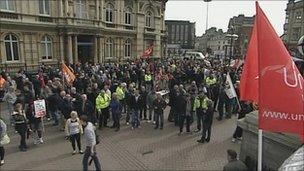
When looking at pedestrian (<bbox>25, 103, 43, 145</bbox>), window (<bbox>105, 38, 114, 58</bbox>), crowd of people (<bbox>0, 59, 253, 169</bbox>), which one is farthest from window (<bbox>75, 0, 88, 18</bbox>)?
pedestrian (<bbox>25, 103, 43, 145</bbox>)

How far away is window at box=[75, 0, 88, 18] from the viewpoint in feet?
91.6

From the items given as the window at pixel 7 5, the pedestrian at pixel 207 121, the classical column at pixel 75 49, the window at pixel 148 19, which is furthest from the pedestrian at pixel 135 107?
the window at pixel 148 19

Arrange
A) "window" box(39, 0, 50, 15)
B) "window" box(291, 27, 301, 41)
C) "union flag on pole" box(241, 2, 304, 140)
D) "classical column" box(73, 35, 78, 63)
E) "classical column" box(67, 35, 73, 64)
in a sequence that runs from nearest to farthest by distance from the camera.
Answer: "union flag on pole" box(241, 2, 304, 140)
"window" box(39, 0, 50, 15)
"classical column" box(67, 35, 73, 64)
"classical column" box(73, 35, 78, 63)
"window" box(291, 27, 301, 41)

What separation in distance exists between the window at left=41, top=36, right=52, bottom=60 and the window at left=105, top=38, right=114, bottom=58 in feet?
23.0

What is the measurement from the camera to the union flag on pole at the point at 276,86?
5.29 m

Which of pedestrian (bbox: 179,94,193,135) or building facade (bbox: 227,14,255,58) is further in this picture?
building facade (bbox: 227,14,255,58)

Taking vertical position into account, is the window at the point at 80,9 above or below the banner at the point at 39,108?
above

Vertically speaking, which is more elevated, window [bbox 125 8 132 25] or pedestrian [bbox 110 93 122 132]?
window [bbox 125 8 132 25]

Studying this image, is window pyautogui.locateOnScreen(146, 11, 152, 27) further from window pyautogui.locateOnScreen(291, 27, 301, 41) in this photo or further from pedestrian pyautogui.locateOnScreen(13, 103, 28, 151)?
window pyautogui.locateOnScreen(291, 27, 301, 41)

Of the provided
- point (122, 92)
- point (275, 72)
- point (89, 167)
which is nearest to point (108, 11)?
point (122, 92)

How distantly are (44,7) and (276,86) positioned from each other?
78.5 ft

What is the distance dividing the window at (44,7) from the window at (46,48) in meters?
2.16

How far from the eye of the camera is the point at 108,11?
31.9 metres

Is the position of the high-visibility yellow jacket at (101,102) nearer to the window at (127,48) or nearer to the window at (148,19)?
the window at (127,48)
